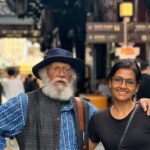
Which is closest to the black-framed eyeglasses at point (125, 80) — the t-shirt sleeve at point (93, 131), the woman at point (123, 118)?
the woman at point (123, 118)

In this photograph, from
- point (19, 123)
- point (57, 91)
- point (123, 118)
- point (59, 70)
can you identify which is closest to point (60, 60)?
point (59, 70)

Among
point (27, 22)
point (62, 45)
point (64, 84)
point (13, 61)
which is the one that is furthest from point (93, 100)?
point (13, 61)

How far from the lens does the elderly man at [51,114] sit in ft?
12.8

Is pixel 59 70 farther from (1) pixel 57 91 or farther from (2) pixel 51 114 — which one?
(2) pixel 51 114

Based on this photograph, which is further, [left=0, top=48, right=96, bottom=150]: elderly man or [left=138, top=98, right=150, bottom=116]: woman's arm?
[left=0, top=48, right=96, bottom=150]: elderly man

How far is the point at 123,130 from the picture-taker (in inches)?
144

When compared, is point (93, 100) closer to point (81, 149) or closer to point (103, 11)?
point (103, 11)

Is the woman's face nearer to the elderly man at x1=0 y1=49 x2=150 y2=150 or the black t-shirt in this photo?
the black t-shirt

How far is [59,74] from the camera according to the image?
399 cm

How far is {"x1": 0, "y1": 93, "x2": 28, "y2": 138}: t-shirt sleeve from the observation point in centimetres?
391

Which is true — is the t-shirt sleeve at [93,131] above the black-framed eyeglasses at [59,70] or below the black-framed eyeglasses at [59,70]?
below

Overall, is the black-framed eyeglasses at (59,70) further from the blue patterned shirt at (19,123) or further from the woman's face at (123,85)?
the woman's face at (123,85)

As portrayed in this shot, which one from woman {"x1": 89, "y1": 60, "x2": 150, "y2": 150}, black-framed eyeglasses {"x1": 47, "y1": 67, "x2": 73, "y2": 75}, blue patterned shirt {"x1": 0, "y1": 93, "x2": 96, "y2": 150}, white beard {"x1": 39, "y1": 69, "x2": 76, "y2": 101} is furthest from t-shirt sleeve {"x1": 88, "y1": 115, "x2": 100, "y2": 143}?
black-framed eyeglasses {"x1": 47, "y1": 67, "x2": 73, "y2": 75}

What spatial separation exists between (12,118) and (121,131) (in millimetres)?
718
